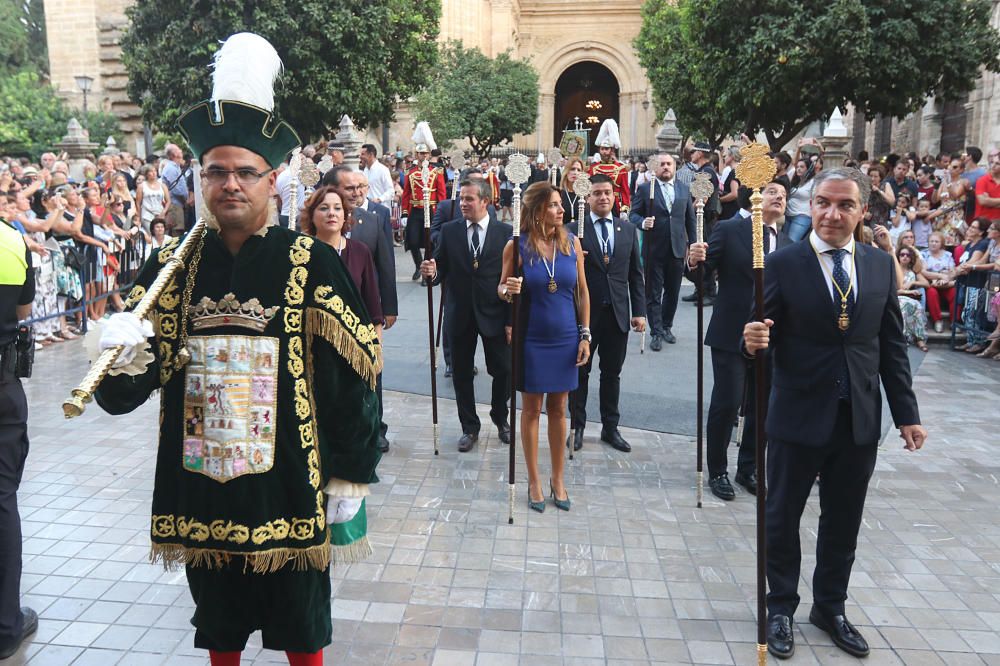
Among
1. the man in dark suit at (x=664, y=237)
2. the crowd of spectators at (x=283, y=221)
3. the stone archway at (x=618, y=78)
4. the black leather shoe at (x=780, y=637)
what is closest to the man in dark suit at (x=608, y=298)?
the black leather shoe at (x=780, y=637)

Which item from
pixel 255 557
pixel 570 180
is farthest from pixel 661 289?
pixel 255 557

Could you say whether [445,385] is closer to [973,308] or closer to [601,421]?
[601,421]

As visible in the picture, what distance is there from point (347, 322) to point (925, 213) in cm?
1241

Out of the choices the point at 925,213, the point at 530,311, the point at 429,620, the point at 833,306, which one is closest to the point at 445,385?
the point at 530,311

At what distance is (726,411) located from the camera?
5.91m

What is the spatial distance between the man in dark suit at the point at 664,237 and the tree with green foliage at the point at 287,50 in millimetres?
9530

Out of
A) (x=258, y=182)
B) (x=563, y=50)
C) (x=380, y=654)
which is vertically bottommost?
(x=380, y=654)

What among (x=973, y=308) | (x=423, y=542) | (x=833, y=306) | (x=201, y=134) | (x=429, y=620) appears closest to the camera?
(x=201, y=134)

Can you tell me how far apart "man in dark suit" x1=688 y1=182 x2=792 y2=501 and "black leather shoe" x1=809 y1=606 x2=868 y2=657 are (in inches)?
66.9

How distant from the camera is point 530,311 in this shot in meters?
5.69

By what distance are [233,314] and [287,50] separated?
16.8 meters

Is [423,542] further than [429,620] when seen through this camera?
Yes

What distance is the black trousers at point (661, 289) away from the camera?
10.7m

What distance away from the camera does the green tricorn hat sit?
2686 millimetres
